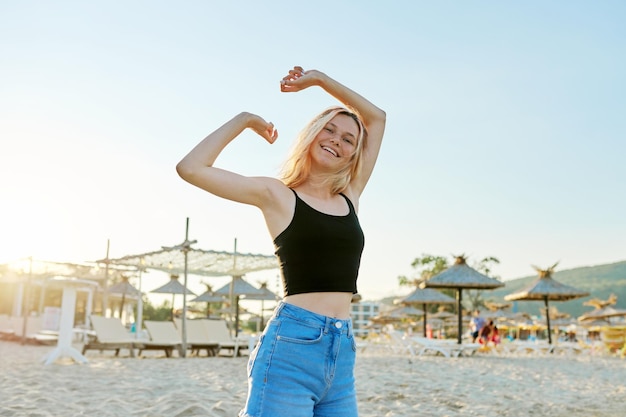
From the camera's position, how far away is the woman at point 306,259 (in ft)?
4.71

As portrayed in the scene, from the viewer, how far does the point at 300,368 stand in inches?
56.5

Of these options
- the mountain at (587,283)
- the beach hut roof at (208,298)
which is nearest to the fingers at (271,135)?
the beach hut roof at (208,298)

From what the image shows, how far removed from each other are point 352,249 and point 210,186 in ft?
1.39

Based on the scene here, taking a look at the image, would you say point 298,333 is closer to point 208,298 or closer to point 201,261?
point 201,261

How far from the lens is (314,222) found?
153cm

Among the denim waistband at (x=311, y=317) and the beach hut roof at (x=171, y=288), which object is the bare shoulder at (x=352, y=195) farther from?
the beach hut roof at (x=171, y=288)

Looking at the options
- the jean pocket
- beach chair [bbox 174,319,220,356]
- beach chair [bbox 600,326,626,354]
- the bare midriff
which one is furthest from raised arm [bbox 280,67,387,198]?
beach chair [bbox 600,326,626,354]

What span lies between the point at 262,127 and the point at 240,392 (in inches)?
171

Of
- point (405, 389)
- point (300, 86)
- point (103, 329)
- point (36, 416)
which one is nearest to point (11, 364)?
point (103, 329)

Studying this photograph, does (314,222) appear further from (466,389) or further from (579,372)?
(579,372)

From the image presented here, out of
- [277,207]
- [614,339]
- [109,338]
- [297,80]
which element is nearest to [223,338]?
[109,338]

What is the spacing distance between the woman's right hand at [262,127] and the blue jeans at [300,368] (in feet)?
1.85

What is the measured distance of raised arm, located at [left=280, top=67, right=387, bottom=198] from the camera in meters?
1.89

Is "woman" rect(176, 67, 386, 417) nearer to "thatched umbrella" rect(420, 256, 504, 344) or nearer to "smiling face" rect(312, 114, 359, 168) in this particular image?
"smiling face" rect(312, 114, 359, 168)
